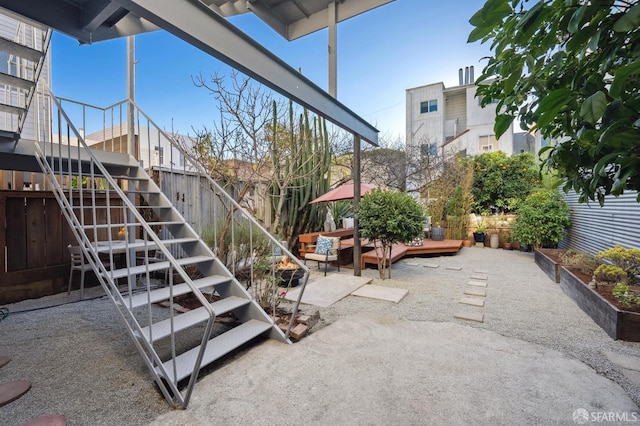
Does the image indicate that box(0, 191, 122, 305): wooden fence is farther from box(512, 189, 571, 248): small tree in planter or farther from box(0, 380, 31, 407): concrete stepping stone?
box(512, 189, 571, 248): small tree in planter

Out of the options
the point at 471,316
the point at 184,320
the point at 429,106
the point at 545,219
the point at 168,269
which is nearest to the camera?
the point at 184,320

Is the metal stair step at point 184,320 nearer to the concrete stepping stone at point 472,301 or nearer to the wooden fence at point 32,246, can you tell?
the concrete stepping stone at point 472,301

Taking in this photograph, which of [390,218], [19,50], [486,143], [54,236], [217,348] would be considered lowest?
[217,348]

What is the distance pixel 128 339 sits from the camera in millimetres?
3117

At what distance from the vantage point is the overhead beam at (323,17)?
14.5ft

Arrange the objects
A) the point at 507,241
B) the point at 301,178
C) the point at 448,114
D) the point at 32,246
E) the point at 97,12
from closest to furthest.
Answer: the point at 97,12
the point at 32,246
the point at 301,178
the point at 507,241
the point at 448,114

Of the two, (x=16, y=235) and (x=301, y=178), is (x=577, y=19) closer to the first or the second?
(x=16, y=235)

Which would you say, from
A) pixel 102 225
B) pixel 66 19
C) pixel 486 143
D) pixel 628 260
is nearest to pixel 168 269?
pixel 102 225

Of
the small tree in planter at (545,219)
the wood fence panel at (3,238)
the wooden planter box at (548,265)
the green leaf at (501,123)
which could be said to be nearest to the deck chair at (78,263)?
the wood fence panel at (3,238)

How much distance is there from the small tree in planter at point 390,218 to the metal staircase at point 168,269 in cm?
194

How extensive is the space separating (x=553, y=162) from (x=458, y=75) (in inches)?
751

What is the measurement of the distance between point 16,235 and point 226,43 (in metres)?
4.36

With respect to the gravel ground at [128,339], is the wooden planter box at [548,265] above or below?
above

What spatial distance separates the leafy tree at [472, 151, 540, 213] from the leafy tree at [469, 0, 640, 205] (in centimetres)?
1012
